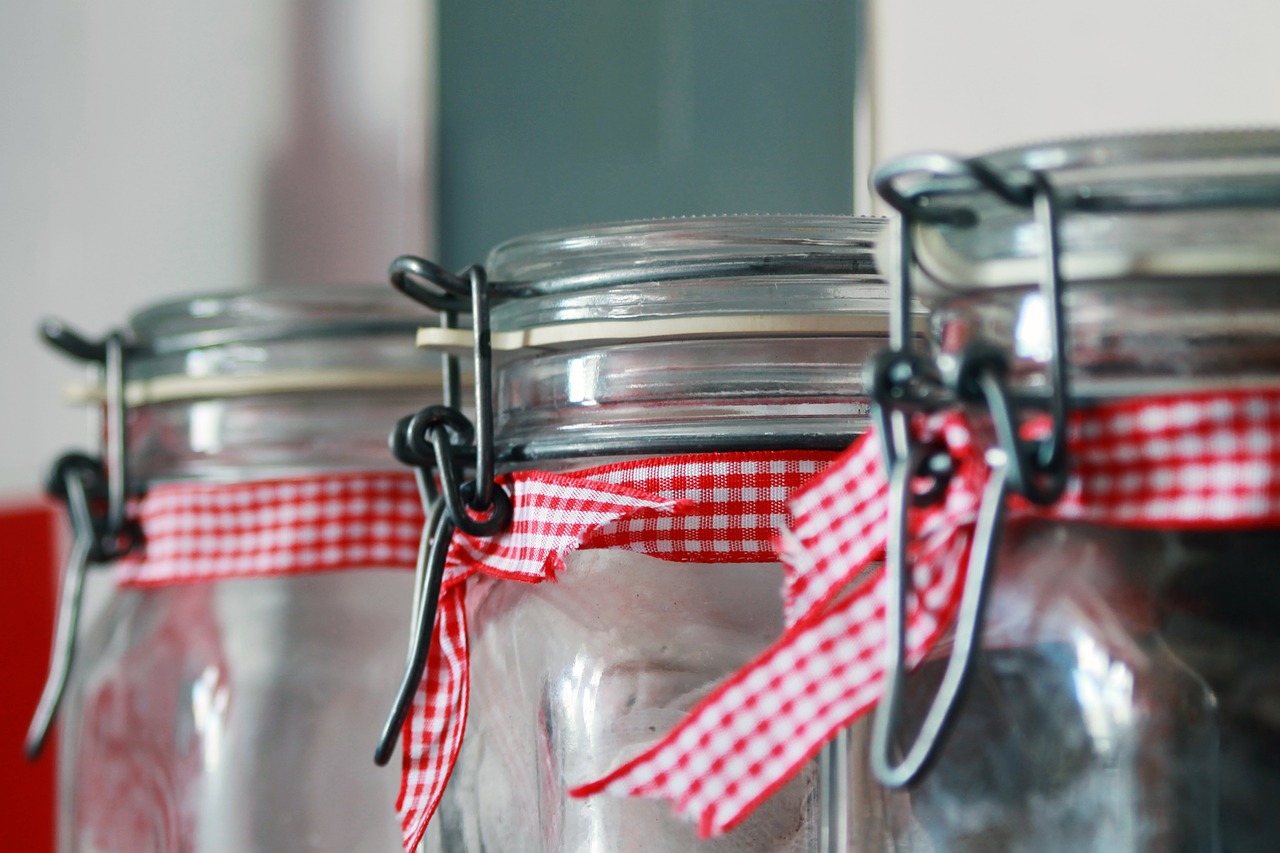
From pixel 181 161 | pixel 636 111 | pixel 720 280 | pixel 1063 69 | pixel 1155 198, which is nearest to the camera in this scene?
pixel 1155 198

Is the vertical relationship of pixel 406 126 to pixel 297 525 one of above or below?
above

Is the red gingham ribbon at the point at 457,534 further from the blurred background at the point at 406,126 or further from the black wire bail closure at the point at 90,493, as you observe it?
the blurred background at the point at 406,126

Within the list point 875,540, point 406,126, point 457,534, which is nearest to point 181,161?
point 406,126

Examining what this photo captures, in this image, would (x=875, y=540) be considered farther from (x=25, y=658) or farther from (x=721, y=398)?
(x=25, y=658)

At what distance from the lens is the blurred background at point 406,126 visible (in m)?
0.59

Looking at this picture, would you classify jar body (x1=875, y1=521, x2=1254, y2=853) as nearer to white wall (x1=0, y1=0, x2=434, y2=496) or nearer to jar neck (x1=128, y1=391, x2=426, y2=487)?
jar neck (x1=128, y1=391, x2=426, y2=487)

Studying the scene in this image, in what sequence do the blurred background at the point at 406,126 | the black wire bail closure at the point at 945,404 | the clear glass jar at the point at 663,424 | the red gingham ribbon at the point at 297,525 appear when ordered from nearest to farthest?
1. the black wire bail closure at the point at 945,404
2. the clear glass jar at the point at 663,424
3. the red gingham ribbon at the point at 297,525
4. the blurred background at the point at 406,126

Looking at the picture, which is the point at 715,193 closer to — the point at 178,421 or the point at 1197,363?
the point at 178,421

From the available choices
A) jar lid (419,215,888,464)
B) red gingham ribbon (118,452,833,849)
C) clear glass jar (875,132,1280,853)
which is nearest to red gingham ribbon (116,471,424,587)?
red gingham ribbon (118,452,833,849)

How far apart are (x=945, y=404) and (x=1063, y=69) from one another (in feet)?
1.13

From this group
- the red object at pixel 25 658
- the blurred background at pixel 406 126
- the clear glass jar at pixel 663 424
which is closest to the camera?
the clear glass jar at pixel 663 424

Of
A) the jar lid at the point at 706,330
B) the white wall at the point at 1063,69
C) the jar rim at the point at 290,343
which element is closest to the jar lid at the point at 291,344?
the jar rim at the point at 290,343

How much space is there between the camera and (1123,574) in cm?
25

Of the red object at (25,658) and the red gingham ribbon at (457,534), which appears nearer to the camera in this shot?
the red gingham ribbon at (457,534)
